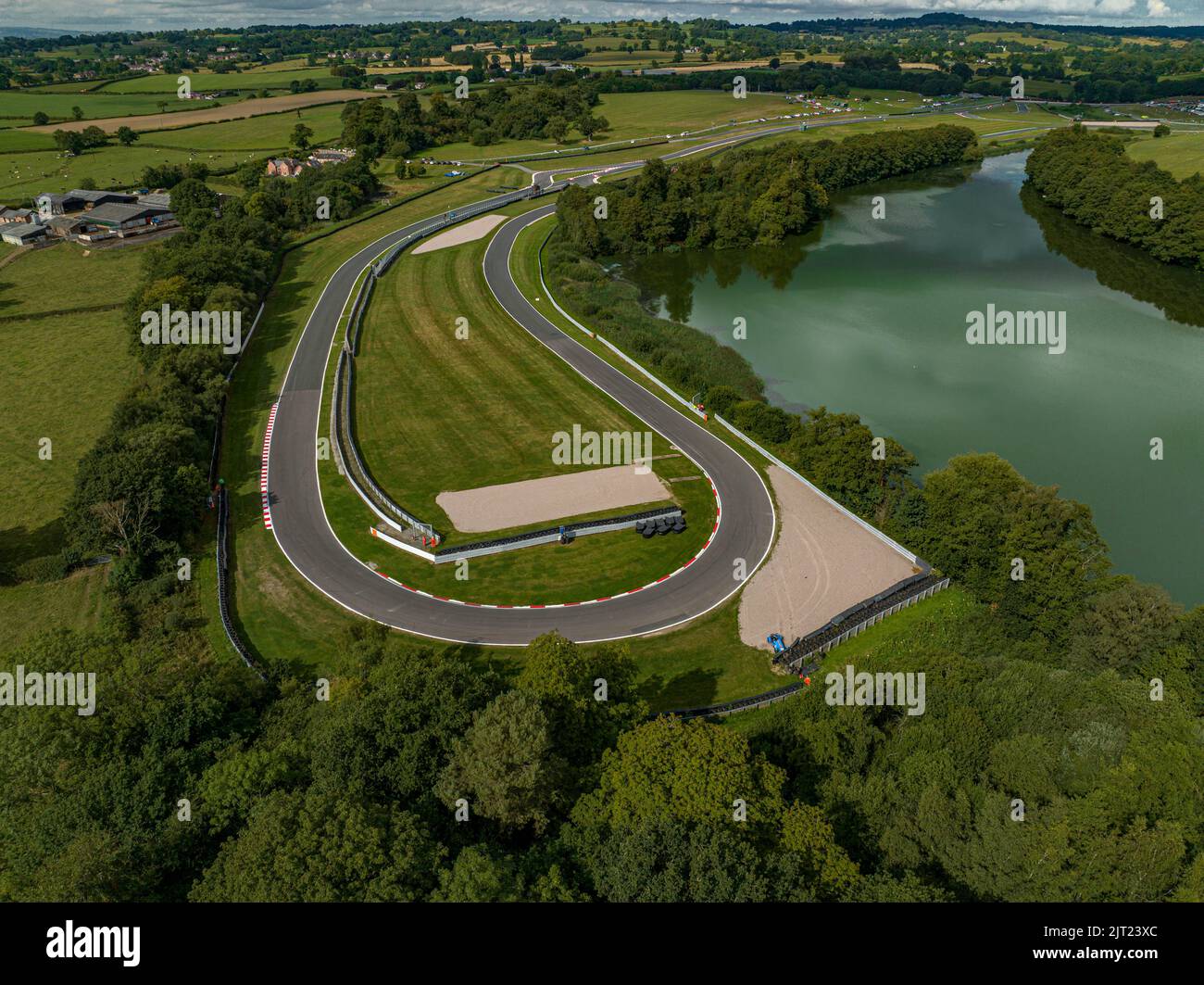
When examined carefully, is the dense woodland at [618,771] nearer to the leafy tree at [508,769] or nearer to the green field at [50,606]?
the leafy tree at [508,769]

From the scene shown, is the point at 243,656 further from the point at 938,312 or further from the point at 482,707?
the point at 938,312

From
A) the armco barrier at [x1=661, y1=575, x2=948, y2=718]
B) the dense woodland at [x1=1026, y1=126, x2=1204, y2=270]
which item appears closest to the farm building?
the armco barrier at [x1=661, y1=575, x2=948, y2=718]

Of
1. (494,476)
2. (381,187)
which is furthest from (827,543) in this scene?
(381,187)

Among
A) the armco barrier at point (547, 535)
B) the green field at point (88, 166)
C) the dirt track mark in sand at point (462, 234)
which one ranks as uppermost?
the green field at point (88, 166)

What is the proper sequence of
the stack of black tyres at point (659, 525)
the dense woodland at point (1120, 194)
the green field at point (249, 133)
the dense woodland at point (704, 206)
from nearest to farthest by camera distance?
the stack of black tyres at point (659, 525), the dense woodland at point (1120, 194), the dense woodland at point (704, 206), the green field at point (249, 133)

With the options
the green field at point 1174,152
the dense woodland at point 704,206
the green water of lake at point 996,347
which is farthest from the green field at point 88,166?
the green field at point 1174,152

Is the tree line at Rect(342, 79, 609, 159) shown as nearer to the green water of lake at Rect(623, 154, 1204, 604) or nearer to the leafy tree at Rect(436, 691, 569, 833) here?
the green water of lake at Rect(623, 154, 1204, 604)

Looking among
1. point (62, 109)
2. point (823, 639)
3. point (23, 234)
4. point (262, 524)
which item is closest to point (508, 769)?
point (823, 639)
